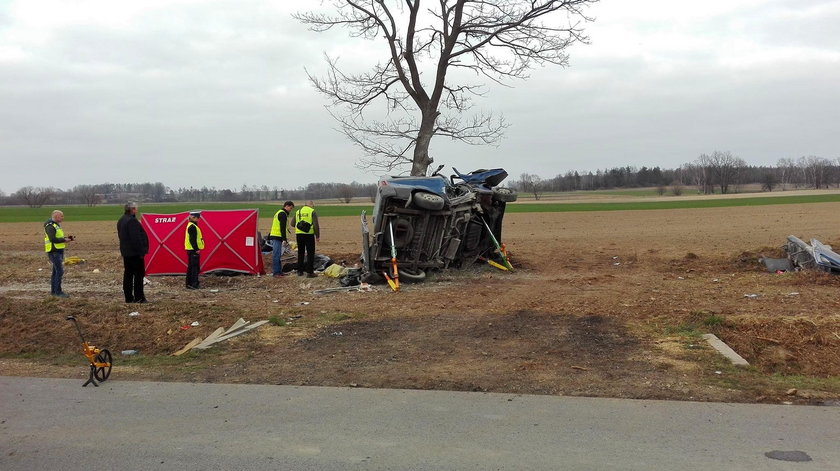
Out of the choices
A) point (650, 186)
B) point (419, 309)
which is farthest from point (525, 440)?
point (650, 186)

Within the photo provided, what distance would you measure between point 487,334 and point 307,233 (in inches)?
290

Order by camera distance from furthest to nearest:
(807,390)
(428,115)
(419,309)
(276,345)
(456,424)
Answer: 1. (428,115)
2. (419,309)
3. (276,345)
4. (807,390)
5. (456,424)

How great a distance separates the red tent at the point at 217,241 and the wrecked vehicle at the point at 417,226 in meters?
3.19

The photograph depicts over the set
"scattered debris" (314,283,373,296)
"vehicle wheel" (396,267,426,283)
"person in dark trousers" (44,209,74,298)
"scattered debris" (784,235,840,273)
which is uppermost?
"person in dark trousers" (44,209,74,298)

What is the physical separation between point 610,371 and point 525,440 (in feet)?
7.04

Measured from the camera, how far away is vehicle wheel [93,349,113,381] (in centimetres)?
646

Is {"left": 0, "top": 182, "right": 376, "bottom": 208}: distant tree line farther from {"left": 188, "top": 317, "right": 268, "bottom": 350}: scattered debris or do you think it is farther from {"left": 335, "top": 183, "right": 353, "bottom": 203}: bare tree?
{"left": 188, "top": 317, "right": 268, "bottom": 350}: scattered debris

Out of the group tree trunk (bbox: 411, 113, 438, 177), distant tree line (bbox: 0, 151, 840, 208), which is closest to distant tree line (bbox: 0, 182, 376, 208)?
distant tree line (bbox: 0, 151, 840, 208)

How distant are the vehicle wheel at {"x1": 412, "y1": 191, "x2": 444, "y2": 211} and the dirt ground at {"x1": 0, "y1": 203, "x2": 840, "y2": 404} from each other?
1638mm

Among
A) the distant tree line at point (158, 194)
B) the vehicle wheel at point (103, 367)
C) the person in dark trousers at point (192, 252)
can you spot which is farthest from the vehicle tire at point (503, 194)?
the distant tree line at point (158, 194)

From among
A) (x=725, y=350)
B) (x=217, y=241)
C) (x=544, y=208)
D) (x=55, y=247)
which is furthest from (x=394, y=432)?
(x=544, y=208)

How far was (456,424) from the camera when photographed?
201 inches

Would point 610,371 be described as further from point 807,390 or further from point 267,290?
point 267,290

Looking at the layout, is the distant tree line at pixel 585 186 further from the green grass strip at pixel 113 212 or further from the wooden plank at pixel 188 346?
the wooden plank at pixel 188 346
